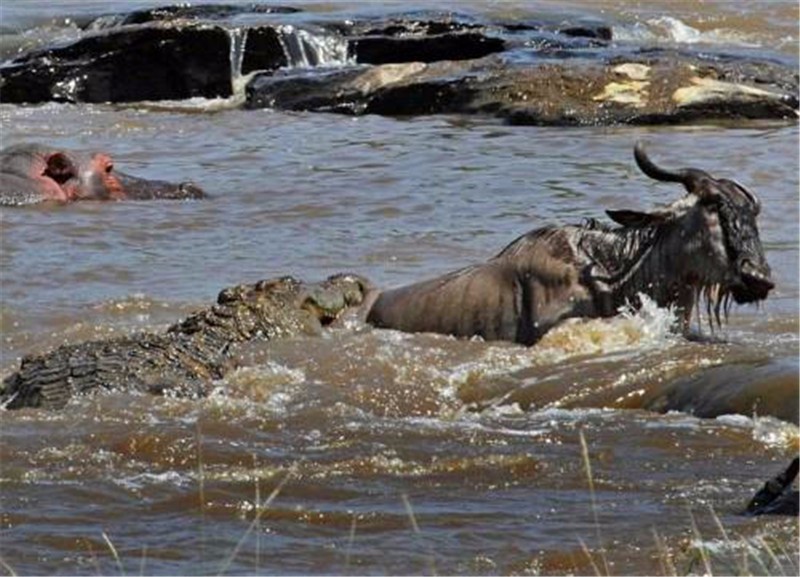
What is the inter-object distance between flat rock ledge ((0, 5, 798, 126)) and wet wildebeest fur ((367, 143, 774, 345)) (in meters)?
8.15

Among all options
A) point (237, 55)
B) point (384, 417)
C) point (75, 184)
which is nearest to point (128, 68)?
point (237, 55)

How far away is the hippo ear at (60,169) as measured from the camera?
14227 mm

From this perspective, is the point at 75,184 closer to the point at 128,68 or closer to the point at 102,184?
the point at 102,184

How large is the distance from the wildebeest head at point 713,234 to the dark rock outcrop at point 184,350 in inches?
53.5

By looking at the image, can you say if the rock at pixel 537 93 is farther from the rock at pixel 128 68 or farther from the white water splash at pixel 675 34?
the white water splash at pixel 675 34

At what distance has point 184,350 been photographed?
831 cm

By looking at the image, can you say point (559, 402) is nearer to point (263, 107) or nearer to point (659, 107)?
point (659, 107)

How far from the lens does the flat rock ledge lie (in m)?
17.4

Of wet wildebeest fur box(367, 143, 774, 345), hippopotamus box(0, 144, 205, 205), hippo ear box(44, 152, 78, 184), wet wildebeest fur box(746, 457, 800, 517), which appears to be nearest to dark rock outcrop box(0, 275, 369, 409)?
wet wildebeest fur box(367, 143, 774, 345)

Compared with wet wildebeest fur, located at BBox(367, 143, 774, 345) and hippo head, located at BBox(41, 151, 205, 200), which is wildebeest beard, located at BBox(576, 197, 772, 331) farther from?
hippo head, located at BBox(41, 151, 205, 200)

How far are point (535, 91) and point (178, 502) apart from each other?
460 inches

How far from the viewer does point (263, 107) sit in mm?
19031

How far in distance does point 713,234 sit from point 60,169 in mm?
6620

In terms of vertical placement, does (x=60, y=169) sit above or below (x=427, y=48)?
above
